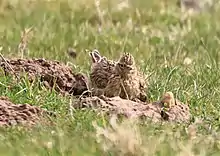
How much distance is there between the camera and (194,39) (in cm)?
984

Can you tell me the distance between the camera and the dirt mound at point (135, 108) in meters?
5.98

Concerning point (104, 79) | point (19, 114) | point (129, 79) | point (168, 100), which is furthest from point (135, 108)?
point (19, 114)

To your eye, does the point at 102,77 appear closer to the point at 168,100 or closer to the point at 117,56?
the point at 168,100

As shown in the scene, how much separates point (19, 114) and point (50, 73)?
1.12m

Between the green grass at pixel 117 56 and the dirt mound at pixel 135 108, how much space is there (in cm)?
10

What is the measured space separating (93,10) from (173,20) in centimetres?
101

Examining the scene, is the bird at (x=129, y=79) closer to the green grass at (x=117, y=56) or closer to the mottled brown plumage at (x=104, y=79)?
the mottled brown plumage at (x=104, y=79)

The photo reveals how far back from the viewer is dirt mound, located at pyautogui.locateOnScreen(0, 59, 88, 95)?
271 inches

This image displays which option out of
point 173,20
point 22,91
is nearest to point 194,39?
point 173,20

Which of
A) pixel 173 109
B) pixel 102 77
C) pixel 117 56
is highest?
pixel 102 77

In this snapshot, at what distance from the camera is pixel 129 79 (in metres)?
→ 6.48

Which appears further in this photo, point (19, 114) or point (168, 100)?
point (168, 100)

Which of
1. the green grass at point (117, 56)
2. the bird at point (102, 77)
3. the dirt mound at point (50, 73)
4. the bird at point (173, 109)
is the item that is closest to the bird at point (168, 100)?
the bird at point (173, 109)

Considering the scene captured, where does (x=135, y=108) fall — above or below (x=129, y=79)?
below
